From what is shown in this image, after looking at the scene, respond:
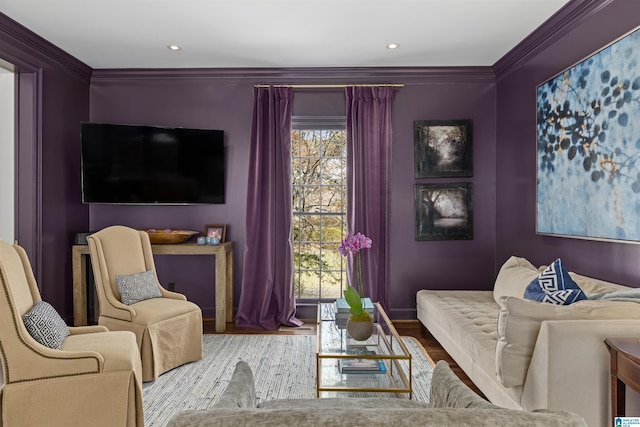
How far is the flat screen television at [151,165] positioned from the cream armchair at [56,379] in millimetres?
1985

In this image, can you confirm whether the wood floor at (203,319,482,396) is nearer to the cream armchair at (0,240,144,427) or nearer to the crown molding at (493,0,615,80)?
the cream armchair at (0,240,144,427)

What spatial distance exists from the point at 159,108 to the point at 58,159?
44.3 inches

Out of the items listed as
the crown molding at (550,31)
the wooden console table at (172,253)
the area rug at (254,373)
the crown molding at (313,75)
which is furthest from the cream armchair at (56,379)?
the crown molding at (550,31)

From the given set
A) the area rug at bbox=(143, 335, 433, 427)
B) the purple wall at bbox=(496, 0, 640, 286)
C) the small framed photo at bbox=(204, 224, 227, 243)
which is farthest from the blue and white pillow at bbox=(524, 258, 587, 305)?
the small framed photo at bbox=(204, 224, 227, 243)

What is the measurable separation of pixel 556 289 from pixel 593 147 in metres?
1.09

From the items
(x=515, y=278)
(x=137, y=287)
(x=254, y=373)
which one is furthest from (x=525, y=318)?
(x=137, y=287)

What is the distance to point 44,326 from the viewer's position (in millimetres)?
2178

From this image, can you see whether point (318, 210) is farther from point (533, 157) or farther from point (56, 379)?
point (56, 379)

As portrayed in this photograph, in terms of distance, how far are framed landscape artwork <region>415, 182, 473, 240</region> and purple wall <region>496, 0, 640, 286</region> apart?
346 mm

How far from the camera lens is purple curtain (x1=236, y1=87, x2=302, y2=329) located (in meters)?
4.30

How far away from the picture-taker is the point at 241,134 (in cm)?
445

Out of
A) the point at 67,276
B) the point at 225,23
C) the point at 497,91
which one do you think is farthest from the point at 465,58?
the point at 67,276

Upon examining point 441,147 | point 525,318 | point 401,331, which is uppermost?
point 441,147

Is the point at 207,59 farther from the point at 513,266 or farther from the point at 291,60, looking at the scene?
the point at 513,266
